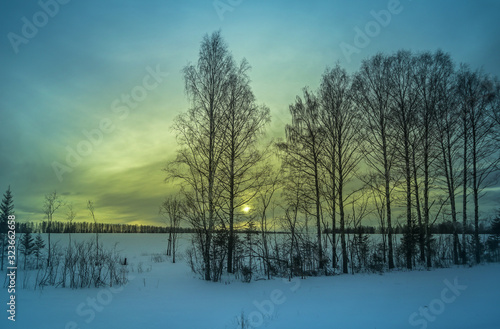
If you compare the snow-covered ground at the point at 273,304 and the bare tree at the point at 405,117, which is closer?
the snow-covered ground at the point at 273,304

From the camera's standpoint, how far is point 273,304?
783cm

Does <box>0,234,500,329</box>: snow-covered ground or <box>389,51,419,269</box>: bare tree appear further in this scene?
<box>389,51,419,269</box>: bare tree

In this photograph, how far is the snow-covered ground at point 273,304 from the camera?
6156 millimetres

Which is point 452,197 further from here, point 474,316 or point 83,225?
point 83,225

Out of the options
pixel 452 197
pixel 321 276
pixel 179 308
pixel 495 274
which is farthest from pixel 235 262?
pixel 452 197

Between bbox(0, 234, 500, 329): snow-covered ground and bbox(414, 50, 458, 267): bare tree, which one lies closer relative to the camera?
bbox(0, 234, 500, 329): snow-covered ground

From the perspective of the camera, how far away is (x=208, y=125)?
1401 cm

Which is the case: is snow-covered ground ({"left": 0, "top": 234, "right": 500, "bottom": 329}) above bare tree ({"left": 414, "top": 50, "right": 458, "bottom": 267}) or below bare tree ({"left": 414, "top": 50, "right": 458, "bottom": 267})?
below

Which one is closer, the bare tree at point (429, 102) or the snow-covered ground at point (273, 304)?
the snow-covered ground at point (273, 304)

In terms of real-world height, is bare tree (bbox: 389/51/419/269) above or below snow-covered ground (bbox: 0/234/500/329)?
above

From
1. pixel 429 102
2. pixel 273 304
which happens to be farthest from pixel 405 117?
pixel 273 304

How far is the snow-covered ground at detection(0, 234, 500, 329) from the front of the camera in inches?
242

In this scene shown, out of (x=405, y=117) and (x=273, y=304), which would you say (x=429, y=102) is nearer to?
(x=405, y=117)

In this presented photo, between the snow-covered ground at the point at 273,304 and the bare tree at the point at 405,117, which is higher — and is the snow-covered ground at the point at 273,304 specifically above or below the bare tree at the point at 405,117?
below
